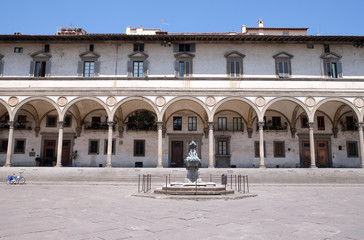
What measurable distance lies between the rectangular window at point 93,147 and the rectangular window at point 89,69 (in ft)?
18.6

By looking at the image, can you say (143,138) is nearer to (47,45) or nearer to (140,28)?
(47,45)

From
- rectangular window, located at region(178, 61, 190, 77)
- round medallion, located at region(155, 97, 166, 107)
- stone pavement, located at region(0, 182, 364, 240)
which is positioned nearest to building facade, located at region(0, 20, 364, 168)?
round medallion, located at region(155, 97, 166, 107)

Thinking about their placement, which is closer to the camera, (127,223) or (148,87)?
(127,223)

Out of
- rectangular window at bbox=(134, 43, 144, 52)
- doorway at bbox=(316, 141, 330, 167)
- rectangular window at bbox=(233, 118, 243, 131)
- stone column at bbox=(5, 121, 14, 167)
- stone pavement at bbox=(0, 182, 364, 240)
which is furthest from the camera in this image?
rectangular window at bbox=(233, 118, 243, 131)

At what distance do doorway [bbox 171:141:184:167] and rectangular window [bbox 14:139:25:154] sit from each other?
12455mm

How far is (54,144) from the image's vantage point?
24703 millimetres

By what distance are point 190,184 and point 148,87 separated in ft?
37.6

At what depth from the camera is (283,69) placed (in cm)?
2239

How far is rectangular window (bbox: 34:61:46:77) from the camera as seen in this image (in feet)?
74.2

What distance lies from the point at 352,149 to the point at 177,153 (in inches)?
574

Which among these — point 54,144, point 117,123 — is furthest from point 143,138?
point 54,144

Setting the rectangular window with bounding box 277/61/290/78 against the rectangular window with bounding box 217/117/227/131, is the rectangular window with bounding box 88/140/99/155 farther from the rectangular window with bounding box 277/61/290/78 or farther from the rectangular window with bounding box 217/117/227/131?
the rectangular window with bounding box 277/61/290/78

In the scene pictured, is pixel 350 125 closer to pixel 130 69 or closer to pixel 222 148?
pixel 222 148

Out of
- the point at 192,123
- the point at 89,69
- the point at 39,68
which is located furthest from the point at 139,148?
the point at 39,68
